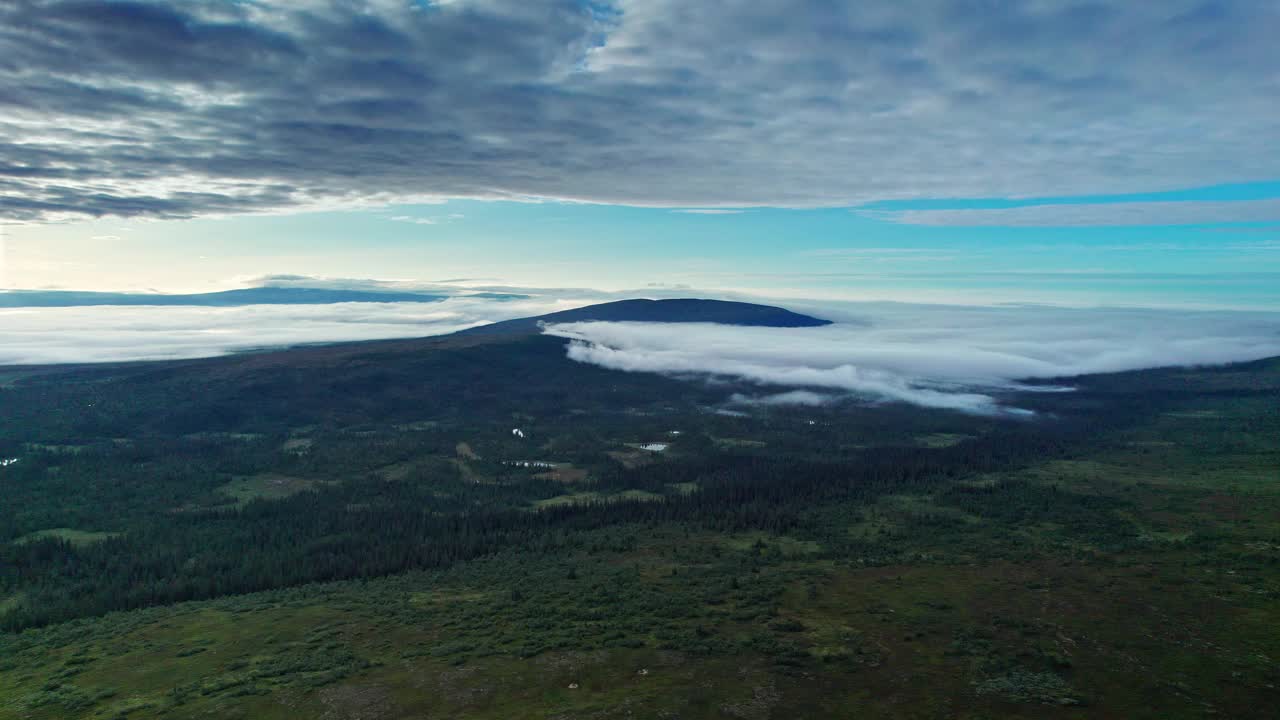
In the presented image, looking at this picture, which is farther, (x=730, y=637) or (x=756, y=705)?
(x=730, y=637)

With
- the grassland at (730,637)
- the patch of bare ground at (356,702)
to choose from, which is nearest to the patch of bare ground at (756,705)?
the grassland at (730,637)

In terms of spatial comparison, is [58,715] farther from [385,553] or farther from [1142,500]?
[1142,500]

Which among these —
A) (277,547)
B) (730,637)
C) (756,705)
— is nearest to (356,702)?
(756,705)

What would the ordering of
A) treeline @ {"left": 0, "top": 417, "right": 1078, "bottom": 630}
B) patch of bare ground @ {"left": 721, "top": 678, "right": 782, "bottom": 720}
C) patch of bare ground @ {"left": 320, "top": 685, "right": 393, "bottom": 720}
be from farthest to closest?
treeline @ {"left": 0, "top": 417, "right": 1078, "bottom": 630}, patch of bare ground @ {"left": 320, "top": 685, "right": 393, "bottom": 720}, patch of bare ground @ {"left": 721, "top": 678, "right": 782, "bottom": 720}

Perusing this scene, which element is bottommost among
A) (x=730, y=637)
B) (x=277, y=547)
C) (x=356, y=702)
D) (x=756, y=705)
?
(x=277, y=547)

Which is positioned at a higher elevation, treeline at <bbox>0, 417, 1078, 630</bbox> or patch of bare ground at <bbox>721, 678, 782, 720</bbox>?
patch of bare ground at <bbox>721, 678, 782, 720</bbox>

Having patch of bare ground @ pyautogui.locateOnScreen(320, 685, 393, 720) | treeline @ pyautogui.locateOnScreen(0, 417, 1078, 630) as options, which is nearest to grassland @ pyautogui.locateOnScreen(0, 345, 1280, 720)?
patch of bare ground @ pyautogui.locateOnScreen(320, 685, 393, 720)

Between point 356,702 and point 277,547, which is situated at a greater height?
point 356,702

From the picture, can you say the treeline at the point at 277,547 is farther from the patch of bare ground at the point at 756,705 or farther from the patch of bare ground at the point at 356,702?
the patch of bare ground at the point at 756,705

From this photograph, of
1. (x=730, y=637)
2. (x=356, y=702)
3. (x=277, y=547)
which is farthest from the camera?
(x=277, y=547)

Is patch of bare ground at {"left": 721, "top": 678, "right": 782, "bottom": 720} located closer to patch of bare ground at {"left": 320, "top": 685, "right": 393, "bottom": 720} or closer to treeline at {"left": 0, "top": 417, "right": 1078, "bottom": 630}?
patch of bare ground at {"left": 320, "top": 685, "right": 393, "bottom": 720}

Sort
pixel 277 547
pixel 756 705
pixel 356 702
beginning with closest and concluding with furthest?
pixel 756 705
pixel 356 702
pixel 277 547

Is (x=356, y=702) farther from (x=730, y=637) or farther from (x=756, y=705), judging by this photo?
(x=730, y=637)
